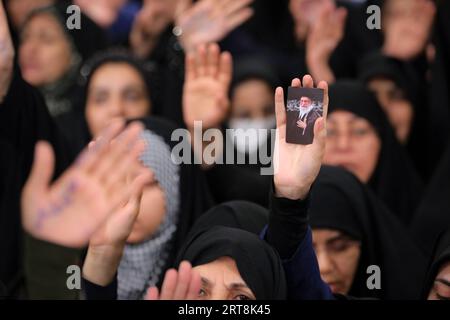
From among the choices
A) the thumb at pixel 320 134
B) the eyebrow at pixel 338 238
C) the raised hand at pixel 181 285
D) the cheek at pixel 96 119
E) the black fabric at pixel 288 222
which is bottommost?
the eyebrow at pixel 338 238

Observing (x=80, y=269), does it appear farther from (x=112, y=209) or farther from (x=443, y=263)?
(x=443, y=263)

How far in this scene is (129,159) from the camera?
2.26 meters

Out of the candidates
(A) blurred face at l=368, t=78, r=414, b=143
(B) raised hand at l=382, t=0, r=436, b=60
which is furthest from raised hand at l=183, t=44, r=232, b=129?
(B) raised hand at l=382, t=0, r=436, b=60

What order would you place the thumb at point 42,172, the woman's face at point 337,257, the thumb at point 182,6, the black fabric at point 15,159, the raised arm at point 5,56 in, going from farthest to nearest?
the thumb at point 182,6
the black fabric at point 15,159
the woman's face at point 337,257
the raised arm at point 5,56
the thumb at point 42,172

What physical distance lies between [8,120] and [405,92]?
1.75 metres

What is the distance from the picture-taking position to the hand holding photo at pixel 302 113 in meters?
2.26

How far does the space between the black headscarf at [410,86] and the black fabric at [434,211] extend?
21.4 inches

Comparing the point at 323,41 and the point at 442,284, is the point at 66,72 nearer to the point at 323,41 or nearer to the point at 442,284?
the point at 323,41

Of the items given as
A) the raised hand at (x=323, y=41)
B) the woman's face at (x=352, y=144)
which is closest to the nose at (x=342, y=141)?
the woman's face at (x=352, y=144)

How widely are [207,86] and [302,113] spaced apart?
1.08 m

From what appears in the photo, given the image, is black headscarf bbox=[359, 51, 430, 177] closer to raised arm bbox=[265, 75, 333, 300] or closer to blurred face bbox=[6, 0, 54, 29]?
blurred face bbox=[6, 0, 54, 29]

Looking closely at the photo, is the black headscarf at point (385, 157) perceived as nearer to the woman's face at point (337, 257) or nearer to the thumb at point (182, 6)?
the woman's face at point (337, 257)

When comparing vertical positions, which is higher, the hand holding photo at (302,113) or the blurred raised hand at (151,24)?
the blurred raised hand at (151,24)

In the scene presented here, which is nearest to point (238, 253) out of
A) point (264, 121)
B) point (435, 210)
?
point (435, 210)
